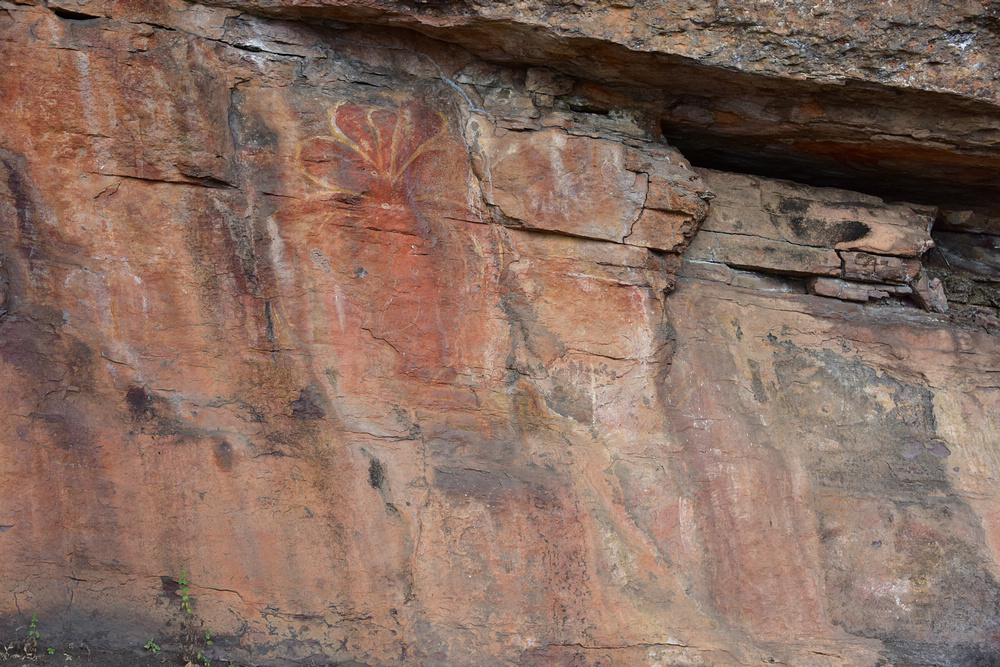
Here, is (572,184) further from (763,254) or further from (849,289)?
(849,289)

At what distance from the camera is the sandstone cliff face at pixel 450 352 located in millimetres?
3326

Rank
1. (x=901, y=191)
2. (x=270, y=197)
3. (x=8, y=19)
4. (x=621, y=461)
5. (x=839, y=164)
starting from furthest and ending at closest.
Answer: (x=901, y=191) < (x=839, y=164) < (x=621, y=461) < (x=270, y=197) < (x=8, y=19)

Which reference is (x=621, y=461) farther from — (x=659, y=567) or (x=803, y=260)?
(x=803, y=260)

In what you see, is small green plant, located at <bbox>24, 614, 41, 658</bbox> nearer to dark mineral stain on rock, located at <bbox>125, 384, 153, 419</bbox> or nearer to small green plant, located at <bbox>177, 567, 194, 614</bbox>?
small green plant, located at <bbox>177, 567, 194, 614</bbox>

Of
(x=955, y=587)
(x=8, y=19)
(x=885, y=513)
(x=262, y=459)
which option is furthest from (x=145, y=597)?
(x=955, y=587)

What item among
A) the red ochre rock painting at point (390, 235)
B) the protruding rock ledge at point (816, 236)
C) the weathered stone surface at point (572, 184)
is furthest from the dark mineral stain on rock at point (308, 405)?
the protruding rock ledge at point (816, 236)

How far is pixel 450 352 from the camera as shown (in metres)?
3.72

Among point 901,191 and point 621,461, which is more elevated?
point 901,191

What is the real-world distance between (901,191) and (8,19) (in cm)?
499

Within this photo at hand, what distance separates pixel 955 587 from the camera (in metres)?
3.76

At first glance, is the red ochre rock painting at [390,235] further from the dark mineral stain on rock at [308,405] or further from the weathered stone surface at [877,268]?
the weathered stone surface at [877,268]

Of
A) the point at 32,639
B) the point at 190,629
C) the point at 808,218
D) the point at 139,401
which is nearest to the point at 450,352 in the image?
the point at 139,401

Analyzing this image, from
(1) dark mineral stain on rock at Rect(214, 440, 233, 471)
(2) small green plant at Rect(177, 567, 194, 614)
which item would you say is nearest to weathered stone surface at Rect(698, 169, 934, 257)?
(1) dark mineral stain on rock at Rect(214, 440, 233, 471)

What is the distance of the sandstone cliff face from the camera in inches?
131
